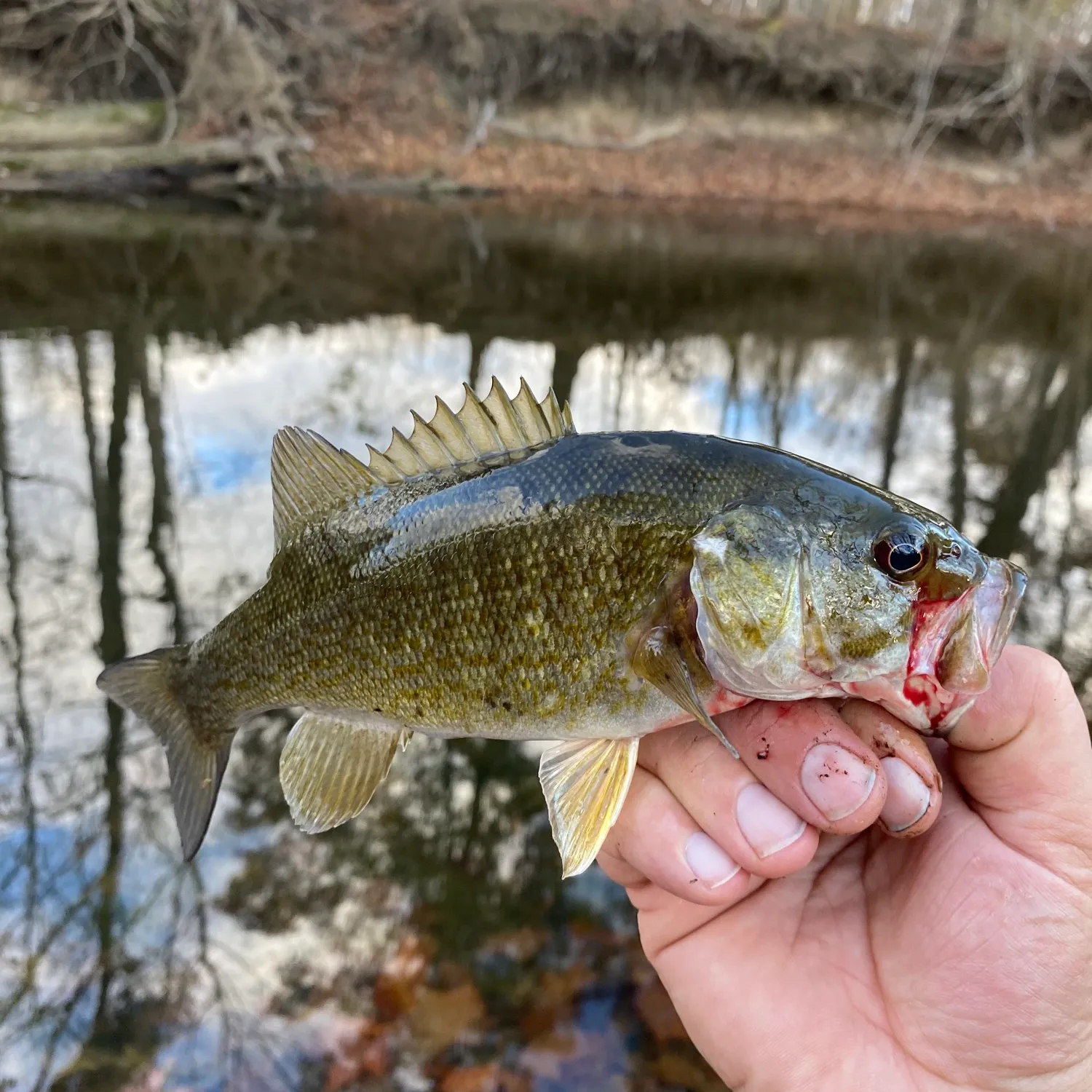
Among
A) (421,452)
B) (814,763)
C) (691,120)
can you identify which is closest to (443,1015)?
(814,763)

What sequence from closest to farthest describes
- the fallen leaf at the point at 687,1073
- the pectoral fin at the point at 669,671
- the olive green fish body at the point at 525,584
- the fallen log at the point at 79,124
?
the pectoral fin at the point at 669,671, the olive green fish body at the point at 525,584, the fallen leaf at the point at 687,1073, the fallen log at the point at 79,124

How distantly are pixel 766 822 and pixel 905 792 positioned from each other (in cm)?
33

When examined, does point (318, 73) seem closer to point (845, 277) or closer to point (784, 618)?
point (845, 277)

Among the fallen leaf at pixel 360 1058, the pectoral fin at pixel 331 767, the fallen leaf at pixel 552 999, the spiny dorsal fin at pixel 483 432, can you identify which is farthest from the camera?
the fallen leaf at pixel 552 999

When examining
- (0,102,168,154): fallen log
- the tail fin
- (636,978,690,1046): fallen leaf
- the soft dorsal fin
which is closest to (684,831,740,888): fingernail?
the soft dorsal fin

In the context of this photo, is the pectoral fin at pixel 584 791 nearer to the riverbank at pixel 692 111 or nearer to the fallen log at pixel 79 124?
the fallen log at pixel 79 124

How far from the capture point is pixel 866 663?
1742mm

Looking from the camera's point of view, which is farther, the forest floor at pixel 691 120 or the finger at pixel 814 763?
the forest floor at pixel 691 120

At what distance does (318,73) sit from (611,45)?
9.07m

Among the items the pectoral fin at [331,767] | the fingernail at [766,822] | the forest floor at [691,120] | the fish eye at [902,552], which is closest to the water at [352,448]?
the pectoral fin at [331,767]

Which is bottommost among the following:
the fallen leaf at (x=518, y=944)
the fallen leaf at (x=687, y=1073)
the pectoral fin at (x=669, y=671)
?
the fallen leaf at (x=687, y=1073)

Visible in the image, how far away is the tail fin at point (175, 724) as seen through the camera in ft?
8.02

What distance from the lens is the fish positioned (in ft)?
5.74

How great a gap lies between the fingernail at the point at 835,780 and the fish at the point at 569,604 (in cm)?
14
